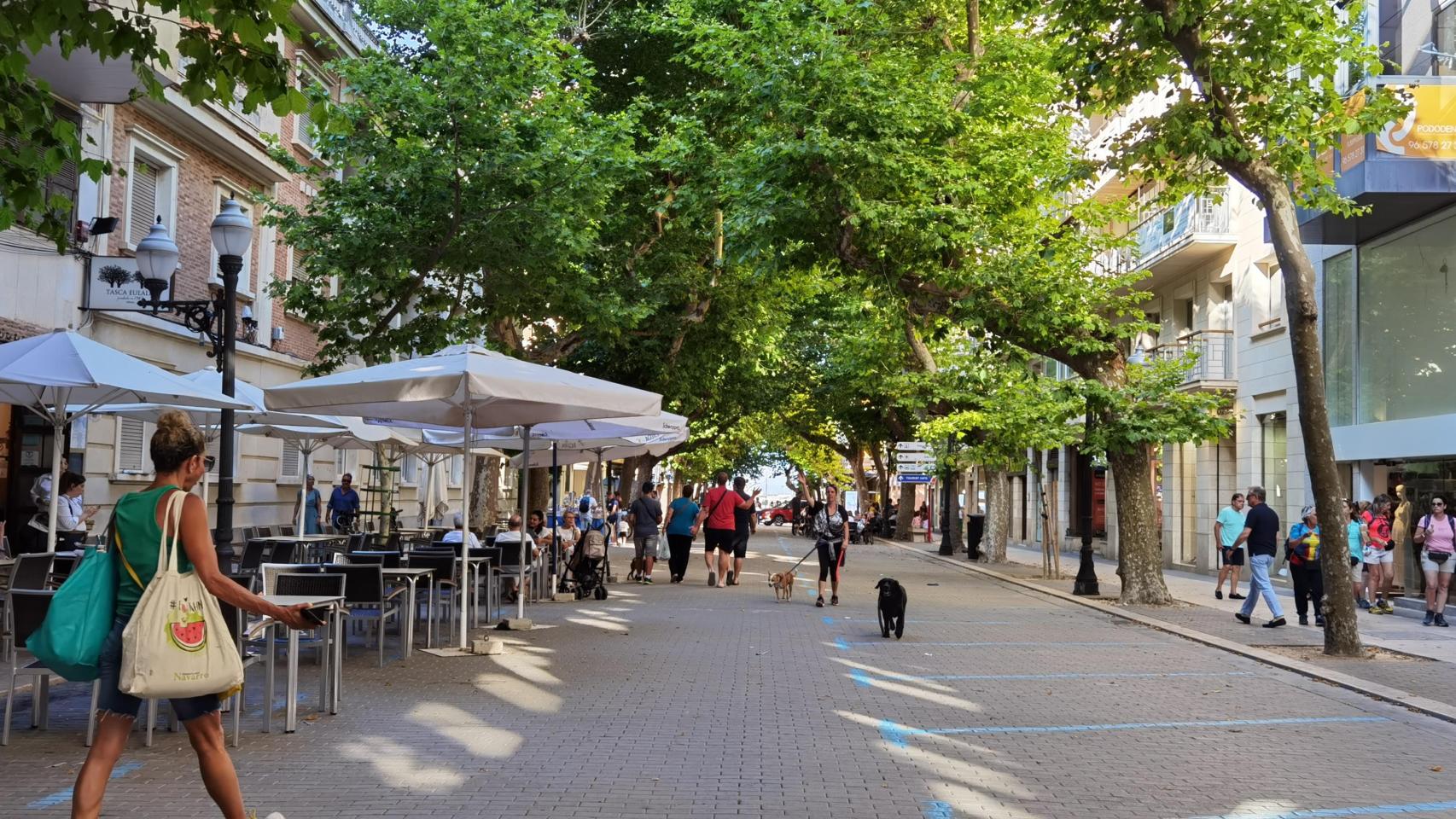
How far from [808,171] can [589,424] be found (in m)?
4.71

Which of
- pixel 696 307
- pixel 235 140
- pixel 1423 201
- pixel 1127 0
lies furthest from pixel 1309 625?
pixel 235 140

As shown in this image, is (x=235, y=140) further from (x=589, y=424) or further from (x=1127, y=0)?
(x=1127, y=0)

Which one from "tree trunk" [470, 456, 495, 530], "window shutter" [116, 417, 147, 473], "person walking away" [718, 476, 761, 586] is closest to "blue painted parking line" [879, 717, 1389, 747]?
"person walking away" [718, 476, 761, 586]

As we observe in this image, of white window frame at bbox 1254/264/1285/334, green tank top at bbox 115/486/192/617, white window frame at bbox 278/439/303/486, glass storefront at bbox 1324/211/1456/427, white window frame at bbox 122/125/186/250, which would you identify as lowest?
green tank top at bbox 115/486/192/617

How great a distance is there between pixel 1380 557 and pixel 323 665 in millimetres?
15560

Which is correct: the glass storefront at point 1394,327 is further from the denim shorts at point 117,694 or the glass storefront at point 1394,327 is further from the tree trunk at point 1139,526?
the denim shorts at point 117,694

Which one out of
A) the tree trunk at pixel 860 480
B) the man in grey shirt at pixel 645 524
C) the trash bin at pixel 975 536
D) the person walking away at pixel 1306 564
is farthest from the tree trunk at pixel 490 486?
the tree trunk at pixel 860 480

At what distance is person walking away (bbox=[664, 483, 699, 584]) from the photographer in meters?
23.7

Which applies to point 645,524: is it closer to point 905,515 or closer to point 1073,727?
point 1073,727

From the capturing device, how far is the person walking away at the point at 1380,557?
1870 centimetres

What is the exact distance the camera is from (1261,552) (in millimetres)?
17719

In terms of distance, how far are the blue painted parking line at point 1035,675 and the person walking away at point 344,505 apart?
16.9 metres

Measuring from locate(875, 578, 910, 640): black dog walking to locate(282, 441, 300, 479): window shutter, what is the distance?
16859 mm

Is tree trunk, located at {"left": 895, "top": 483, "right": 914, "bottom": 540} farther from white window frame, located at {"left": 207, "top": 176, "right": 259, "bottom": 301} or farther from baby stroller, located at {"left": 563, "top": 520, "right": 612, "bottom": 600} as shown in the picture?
baby stroller, located at {"left": 563, "top": 520, "right": 612, "bottom": 600}
